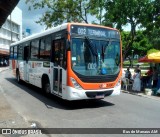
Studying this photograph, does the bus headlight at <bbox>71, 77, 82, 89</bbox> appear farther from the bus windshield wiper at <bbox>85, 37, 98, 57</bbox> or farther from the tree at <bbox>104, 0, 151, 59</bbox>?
the tree at <bbox>104, 0, 151, 59</bbox>

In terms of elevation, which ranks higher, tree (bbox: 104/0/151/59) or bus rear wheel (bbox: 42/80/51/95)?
tree (bbox: 104/0/151/59)

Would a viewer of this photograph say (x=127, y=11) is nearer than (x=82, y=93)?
No

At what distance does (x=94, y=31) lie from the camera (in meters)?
11.0

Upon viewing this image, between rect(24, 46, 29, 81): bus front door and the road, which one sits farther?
rect(24, 46, 29, 81): bus front door

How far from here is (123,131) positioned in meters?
7.54

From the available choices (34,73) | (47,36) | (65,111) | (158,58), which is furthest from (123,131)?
(158,58)

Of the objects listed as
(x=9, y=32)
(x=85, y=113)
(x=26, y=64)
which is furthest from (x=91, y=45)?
(x=9, y=32)

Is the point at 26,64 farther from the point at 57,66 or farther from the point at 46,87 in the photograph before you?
the point at 57,66

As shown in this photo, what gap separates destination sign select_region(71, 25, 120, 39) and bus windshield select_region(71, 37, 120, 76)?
25 centimetres

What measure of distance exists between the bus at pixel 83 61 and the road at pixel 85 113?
1.73ft

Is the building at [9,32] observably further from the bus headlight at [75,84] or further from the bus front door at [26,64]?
the bus headlight at [75,84]

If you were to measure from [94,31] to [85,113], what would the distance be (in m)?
3.26

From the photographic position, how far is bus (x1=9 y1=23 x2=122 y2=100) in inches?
402

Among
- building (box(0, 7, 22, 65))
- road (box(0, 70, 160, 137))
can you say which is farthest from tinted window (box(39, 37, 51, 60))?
building (box(0, 7, 22, 65))
